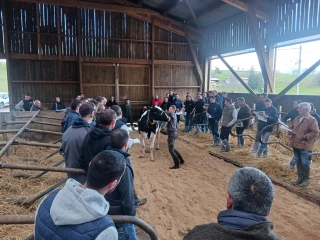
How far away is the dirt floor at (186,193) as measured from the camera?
12.7ft

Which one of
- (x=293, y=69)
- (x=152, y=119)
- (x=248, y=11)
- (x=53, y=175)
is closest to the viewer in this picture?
(x=53, y=175)

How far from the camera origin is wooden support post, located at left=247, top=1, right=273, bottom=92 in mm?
11031

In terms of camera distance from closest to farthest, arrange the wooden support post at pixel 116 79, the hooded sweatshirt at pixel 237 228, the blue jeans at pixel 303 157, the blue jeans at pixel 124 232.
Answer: the hooded sweatshirt at pixel 237 228
the blue jeans at pixel 124 232
the blue jeans at pixel 303 157
the wooden support post at pixel 116 79

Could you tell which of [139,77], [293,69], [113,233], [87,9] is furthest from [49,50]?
[293,69]

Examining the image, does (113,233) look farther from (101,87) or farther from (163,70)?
(163,70)

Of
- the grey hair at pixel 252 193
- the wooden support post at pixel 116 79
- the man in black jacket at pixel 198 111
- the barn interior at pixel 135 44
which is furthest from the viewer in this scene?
the wooden support post at pixel 116 79

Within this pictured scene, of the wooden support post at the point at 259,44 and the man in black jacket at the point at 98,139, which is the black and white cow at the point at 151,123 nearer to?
the man in black jacket at the point at 98,139

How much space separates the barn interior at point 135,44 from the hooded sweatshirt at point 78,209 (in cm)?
699

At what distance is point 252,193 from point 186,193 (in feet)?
13.3

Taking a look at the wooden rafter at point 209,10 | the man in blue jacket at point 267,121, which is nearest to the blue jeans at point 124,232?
the man in blue jacket at point 267,121

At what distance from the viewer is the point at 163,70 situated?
1588cm

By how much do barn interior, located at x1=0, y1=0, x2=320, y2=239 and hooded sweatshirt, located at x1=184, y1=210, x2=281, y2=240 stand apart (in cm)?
686

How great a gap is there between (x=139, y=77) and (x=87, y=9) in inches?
183

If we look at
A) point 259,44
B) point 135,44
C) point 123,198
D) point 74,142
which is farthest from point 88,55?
point 123,198
